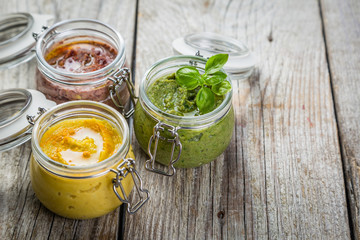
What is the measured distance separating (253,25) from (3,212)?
1.46 m

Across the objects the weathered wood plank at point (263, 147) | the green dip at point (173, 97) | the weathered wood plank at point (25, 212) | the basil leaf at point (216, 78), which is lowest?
the weathered wood plank at point (25, 212)

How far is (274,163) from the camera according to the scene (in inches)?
66.1

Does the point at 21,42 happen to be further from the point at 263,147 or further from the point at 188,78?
the point at 263,147

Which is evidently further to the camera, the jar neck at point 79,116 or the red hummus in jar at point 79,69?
the red hummus in jar at point 79,69

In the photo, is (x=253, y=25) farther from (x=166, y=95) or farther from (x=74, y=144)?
(x=74, y=144)

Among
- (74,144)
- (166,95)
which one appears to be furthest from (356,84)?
(74,144)

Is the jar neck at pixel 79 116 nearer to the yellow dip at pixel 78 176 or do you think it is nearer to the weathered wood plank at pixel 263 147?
the yellow dip at pixel 78 176

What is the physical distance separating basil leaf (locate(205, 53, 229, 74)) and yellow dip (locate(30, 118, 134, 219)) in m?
0.40

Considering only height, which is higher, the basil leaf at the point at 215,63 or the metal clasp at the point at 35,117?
the basil leaf at the point at 215,63

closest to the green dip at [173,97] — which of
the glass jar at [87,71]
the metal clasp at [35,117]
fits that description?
the glass jar at [87,71]

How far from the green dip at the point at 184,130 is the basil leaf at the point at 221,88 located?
51 mm

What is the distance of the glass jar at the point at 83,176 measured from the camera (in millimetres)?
1298

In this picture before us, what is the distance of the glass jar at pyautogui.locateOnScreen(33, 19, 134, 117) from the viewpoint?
1.56 m

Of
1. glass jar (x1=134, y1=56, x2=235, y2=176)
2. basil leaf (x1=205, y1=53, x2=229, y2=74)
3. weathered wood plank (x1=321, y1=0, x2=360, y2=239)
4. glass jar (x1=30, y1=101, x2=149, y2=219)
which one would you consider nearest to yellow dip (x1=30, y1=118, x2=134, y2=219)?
glass jar (x1=30, y1=101, x2=149, y2=219)
